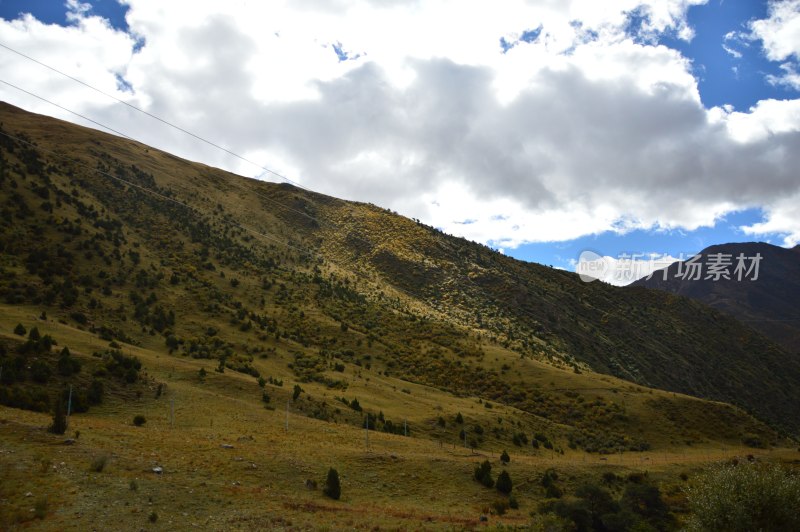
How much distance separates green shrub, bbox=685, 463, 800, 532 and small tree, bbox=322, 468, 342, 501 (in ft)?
55.6

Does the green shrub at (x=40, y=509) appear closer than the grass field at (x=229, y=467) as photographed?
Yes

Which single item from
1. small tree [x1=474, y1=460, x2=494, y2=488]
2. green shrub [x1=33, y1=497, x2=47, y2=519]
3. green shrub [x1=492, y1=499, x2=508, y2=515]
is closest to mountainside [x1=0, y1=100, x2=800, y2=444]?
small tree [x1=474, y1=460, x2=494, y2=488]

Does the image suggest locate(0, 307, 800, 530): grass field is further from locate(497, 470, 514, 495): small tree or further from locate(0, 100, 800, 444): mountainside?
locate(0, 100, 800, 444): mountainside

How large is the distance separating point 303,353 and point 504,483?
112 feet

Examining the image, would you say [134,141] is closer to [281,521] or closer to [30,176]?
[30,176]

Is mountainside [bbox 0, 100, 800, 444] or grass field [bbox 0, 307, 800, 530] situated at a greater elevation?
mountainside [bbox 0, 100, 800, 444]

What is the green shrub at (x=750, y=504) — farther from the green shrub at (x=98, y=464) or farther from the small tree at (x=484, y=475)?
the green shrub at (x=98, y=464)

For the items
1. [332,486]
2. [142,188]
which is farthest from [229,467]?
[142,188]

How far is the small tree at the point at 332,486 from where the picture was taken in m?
24.0

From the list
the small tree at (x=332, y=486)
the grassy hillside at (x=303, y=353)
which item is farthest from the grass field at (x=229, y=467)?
the small tree at (x=332, y=486)

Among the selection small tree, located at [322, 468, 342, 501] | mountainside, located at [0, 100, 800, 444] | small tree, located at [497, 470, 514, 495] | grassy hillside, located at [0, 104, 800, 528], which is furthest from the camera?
mountainside, located at [0, 100, 800, 444]

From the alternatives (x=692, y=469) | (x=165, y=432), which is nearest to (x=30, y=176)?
(x=165, y=432)

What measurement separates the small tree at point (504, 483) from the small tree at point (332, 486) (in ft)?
34.6

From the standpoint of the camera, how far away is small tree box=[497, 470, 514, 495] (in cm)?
2981
